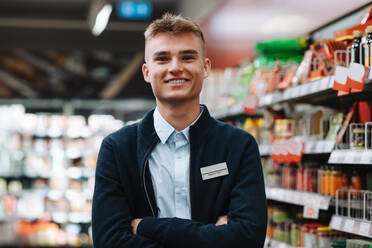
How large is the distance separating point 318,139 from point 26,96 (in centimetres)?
743

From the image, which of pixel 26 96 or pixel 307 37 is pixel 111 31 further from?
pixel 307 37

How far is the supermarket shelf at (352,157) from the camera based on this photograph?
249 cm

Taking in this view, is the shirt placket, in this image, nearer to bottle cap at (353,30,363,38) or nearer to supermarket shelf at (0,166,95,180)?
bottle cap at (353,30,363,38)

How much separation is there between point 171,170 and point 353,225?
1.09m

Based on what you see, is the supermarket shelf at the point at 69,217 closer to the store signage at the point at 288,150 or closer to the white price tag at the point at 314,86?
the store signage at the point at 288,150

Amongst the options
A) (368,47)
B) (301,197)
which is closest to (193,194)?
(368,47)

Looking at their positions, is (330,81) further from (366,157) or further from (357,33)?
(366,157)

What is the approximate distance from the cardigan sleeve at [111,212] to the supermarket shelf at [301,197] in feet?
4.42

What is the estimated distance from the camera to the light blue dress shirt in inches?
77.7

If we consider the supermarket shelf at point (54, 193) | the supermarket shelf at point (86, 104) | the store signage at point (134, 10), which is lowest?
the supermarket shelf at point (54, 193)

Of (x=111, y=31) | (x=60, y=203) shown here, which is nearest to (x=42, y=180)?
(x=60, y=203)

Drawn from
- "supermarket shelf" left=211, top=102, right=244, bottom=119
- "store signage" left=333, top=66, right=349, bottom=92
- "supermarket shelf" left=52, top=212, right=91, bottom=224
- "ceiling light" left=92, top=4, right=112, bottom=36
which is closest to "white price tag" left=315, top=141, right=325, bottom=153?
"store signage" left=333, top=66, right=349, bottom=92

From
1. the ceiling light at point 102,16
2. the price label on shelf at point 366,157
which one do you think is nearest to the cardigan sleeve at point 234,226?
the price label on shelf at point 366,157

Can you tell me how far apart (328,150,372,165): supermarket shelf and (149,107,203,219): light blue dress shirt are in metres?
0.90
